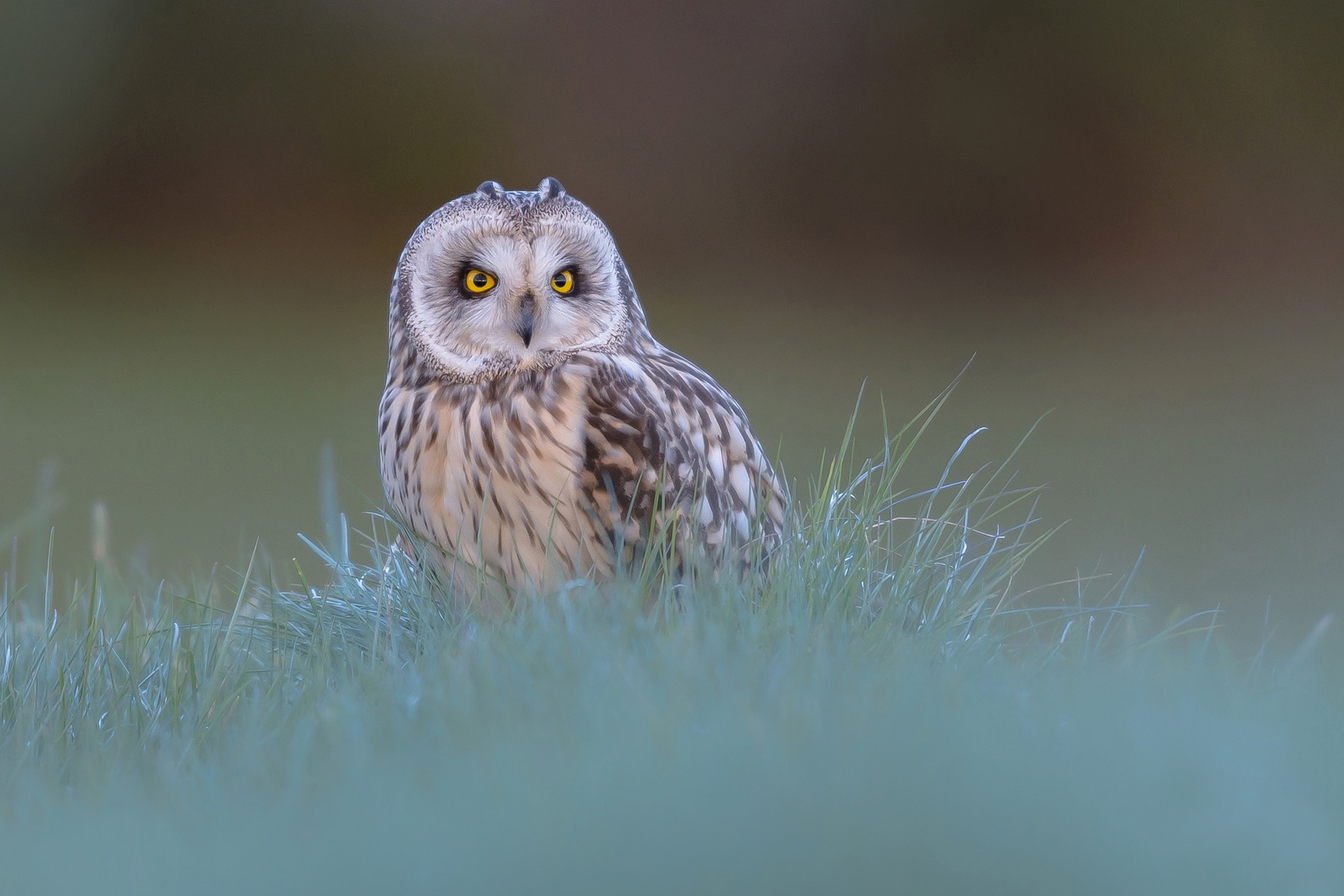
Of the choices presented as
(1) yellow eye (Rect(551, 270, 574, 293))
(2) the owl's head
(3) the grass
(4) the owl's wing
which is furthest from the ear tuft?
(3) the grass

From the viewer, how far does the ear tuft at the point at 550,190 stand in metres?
1.63

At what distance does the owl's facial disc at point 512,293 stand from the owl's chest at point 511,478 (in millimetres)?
73

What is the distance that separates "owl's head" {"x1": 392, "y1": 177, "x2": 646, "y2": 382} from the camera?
1.58m

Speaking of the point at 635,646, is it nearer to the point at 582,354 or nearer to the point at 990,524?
the point at 582,354

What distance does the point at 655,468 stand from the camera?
1.52 metres

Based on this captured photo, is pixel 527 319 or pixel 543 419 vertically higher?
pixel 527 319

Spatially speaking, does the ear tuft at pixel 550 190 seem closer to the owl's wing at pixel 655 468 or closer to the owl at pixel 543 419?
the owl at pixel 543 419

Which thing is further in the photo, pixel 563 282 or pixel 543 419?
pixel 563 282

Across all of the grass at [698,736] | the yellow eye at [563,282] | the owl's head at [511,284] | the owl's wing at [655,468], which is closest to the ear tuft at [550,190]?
the owl's head at [511,284]

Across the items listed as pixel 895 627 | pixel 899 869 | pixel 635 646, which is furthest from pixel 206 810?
pixel 895 627

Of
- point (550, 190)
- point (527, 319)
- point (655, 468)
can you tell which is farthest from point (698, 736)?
point (550, 190)

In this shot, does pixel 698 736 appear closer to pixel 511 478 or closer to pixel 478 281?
pixel 511 478

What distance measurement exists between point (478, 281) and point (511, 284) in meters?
0.07

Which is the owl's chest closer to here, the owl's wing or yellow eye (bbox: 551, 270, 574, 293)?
the owl's wing
